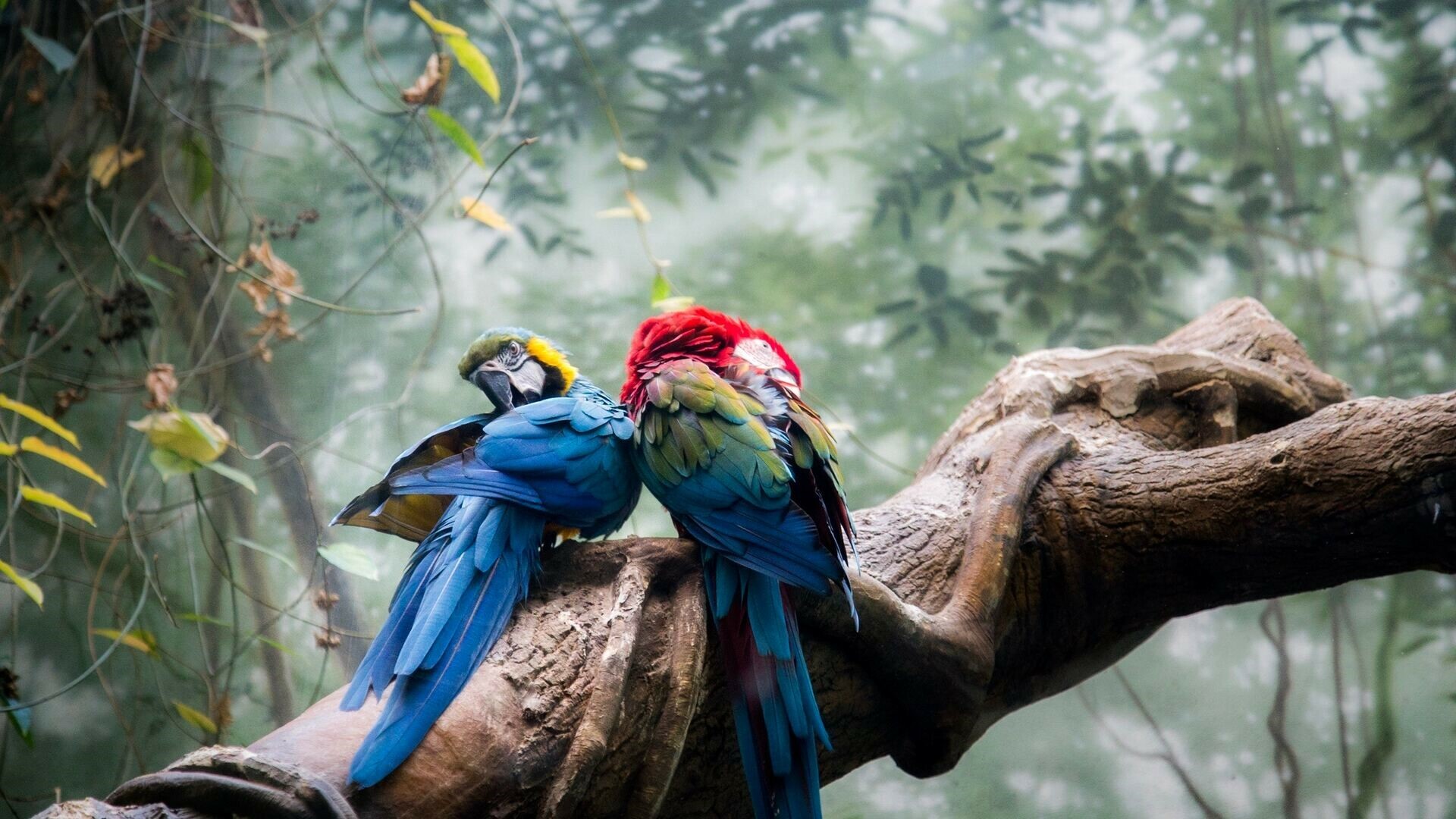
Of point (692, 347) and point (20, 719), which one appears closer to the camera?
point (692, 347)

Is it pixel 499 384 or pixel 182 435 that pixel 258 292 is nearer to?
pixel 182 435

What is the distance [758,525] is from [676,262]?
5.04 feet

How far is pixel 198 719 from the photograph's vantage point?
1773 mm

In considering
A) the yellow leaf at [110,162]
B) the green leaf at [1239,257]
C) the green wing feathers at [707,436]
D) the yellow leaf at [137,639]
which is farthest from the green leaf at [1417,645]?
the yellow leaf at [110,162]

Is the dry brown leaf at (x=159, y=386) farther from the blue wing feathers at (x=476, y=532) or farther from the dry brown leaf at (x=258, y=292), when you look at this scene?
the blue wing feathers at (x=476, y=532)

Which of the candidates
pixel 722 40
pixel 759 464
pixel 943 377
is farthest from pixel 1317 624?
pixel 722 40

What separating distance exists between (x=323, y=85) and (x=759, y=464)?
1793 mm

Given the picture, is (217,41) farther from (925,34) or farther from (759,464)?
(759,464)

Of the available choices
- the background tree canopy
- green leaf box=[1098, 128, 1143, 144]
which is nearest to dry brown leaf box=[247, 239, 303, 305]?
the background tree canopy

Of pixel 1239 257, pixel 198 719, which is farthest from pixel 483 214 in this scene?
pixel 1239 257

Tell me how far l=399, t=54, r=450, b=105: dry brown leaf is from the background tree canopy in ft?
0.06

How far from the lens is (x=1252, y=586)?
118 centimetres

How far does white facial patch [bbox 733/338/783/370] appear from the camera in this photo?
122cm

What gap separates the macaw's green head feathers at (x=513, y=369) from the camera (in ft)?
3.96
